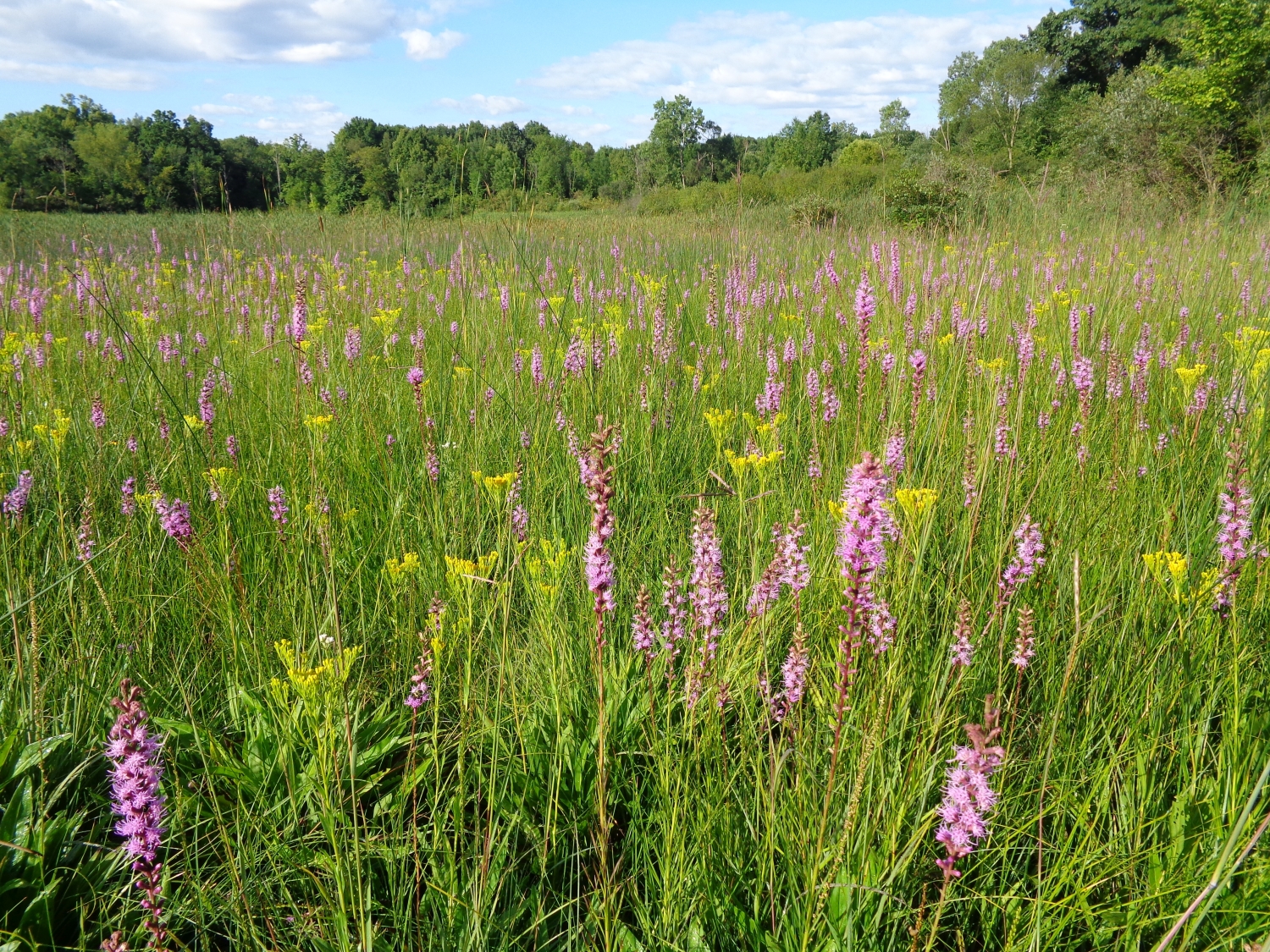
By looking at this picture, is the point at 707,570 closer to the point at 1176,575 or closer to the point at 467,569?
the point at 467,569

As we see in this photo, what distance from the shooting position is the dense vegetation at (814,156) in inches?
179

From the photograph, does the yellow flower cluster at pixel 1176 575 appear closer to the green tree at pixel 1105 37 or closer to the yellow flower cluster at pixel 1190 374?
the yellow flower cluster at pixel 1190 374

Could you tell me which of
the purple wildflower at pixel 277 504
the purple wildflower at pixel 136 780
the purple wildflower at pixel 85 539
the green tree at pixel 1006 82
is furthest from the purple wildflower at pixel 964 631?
the green tree at pixel 1006 82

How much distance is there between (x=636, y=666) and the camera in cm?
195

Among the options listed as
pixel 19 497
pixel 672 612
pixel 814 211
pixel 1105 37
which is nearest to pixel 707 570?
pixel 672 612

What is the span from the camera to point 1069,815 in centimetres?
153

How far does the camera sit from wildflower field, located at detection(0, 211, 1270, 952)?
1.29 m

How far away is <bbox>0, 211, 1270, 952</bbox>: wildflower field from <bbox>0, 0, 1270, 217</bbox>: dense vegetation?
119cm

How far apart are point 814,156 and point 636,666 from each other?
48.9 meters

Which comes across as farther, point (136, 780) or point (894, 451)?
point (894, 451)

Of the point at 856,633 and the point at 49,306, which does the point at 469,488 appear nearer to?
the point at 856,633

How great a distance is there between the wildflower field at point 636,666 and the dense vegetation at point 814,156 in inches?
46.8

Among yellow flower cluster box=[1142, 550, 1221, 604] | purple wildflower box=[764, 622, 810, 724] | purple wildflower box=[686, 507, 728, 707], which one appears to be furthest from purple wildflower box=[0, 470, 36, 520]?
yellow flower cluster box=[1142, 550, 1221, 604]

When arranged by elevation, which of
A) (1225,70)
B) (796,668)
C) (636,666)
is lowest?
(636,666)
